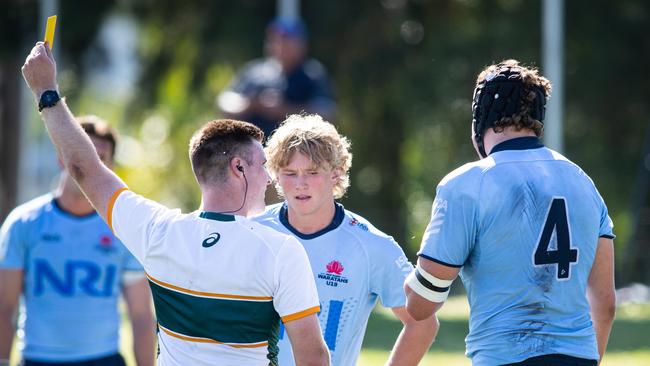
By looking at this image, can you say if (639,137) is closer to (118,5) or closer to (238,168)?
(118,5)

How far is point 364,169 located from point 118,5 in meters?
5.93

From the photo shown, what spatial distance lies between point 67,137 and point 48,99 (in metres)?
0.17

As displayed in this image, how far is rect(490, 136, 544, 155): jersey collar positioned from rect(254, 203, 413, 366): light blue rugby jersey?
2.82 ft

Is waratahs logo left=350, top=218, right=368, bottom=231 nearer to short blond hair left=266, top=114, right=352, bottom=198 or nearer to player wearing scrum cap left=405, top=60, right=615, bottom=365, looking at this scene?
short blond hair left=266, top=114, right=352, bottom=198

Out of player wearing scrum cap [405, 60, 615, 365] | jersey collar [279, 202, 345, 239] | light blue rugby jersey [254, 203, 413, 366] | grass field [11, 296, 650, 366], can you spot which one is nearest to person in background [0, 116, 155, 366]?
jersey collar [279, 202, 345, 239]

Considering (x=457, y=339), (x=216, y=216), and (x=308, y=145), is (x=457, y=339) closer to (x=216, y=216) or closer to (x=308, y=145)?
(x=308, y=145)

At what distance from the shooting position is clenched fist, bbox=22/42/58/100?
4.16 meters

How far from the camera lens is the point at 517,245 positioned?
4164mm

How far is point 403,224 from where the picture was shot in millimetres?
19047

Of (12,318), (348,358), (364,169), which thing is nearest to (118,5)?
(364,169)

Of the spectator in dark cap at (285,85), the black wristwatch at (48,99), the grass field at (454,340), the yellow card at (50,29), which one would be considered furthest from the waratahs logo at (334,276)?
the spectator in dark cap at (285,85)

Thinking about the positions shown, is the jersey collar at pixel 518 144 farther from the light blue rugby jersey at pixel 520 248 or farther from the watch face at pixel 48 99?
the watch face at pixel 48 99

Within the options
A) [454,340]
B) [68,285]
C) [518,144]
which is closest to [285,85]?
[454,340]

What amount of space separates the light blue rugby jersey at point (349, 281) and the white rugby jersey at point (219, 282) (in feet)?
2.61
